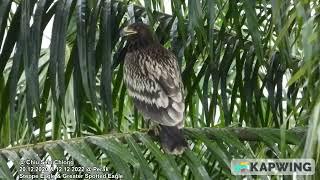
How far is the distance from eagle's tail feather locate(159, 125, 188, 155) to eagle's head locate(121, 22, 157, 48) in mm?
767

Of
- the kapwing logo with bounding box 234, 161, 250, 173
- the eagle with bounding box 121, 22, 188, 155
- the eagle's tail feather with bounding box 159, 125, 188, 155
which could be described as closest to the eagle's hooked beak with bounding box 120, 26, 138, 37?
the eagle with bounding box 121, 22, 188, 155

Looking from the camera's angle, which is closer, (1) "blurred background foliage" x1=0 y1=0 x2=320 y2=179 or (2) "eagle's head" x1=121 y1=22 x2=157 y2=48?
(1) "blurred background foliage" x1=0 y1=0 x2=320 y2=179

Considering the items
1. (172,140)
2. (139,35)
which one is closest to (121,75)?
(139,35)

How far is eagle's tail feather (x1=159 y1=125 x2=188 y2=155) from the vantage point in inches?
147

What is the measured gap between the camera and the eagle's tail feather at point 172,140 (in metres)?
3.73

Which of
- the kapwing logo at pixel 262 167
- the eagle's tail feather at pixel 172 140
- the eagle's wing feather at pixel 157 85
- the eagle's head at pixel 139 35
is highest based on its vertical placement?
the eagle's head at pixel 139 35

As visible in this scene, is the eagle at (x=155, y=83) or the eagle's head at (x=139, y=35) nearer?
the eagle at (x=155, y=83)

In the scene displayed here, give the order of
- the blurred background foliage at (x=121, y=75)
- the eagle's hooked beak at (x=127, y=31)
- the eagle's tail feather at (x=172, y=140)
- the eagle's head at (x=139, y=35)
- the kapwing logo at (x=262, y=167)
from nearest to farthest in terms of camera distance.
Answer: the blurred background foliage at (x=121, y=75) < the kapwing logo at (x=262, y=167) < the eagle's tail feather at (x=172, y=140) < the eagle's hooked beak at (x=127, y=31) < the eagle's head at (x=139, y=35)

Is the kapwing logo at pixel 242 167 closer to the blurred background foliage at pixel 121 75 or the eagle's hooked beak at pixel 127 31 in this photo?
the blurred background foliage at pixel 121 75

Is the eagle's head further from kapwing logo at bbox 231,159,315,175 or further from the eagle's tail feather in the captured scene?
kapwing logo at bbox 231,159,315,175

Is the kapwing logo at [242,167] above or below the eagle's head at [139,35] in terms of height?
below

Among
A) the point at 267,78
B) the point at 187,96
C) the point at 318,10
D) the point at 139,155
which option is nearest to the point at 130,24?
the point at 187,96

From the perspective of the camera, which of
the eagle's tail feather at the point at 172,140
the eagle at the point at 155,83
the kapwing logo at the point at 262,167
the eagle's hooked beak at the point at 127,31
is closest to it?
the kapwing logo at the point at 262,167

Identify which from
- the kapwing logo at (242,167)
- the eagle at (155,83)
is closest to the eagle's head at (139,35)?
the eagle at (155,83)
